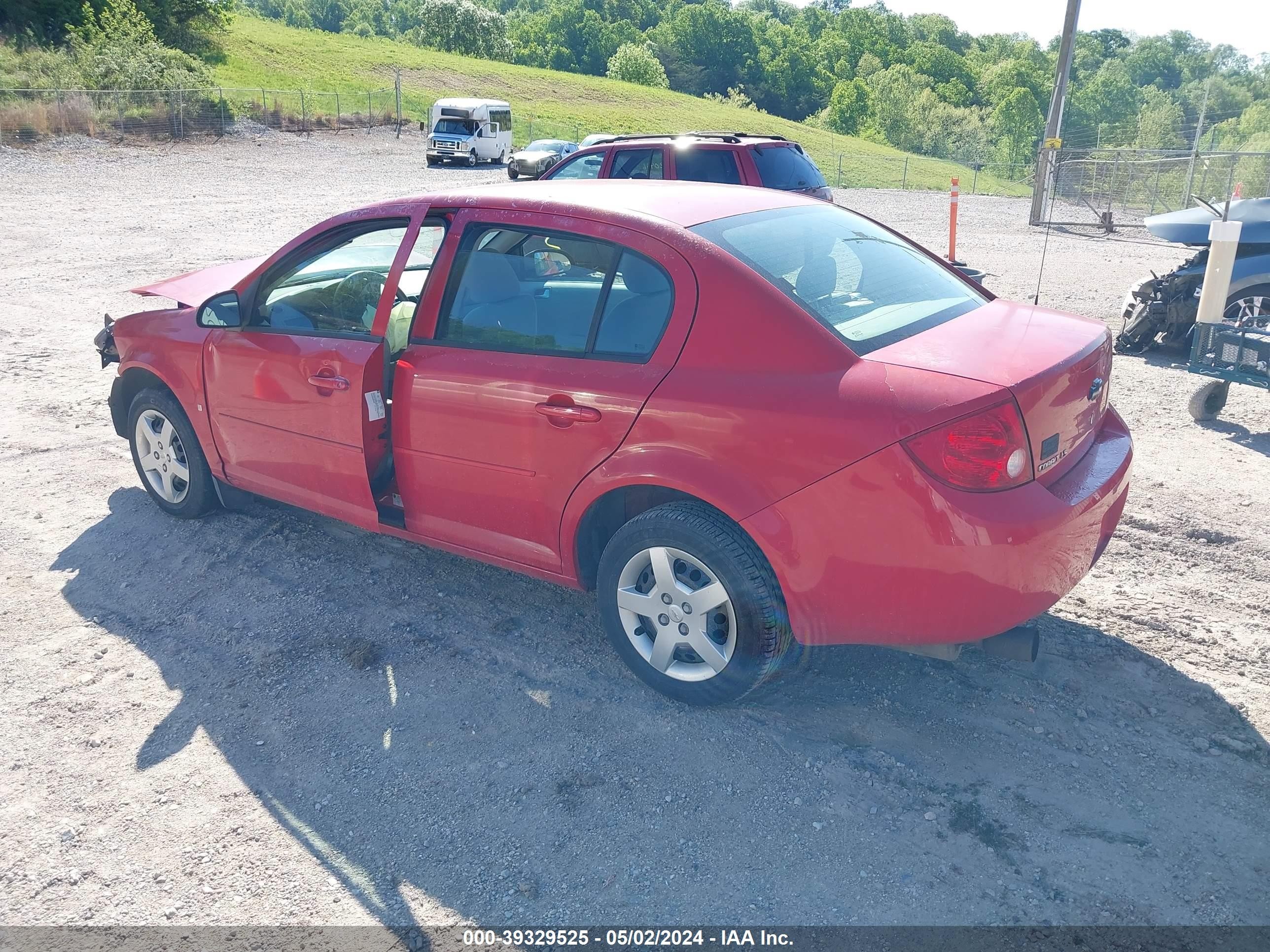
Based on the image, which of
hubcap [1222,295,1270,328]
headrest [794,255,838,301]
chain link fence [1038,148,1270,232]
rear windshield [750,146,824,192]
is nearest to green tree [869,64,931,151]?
chain link fence [1038,148,1270,232]

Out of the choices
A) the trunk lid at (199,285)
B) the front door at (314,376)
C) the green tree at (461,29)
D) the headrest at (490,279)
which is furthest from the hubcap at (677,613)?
the green tree at (461,29)

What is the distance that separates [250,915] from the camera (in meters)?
2.80

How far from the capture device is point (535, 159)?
93.6 ft

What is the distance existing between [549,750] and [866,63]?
12209 centimetres

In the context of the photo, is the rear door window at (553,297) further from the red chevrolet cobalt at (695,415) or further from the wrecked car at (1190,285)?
the wrecked car at (1190,285)

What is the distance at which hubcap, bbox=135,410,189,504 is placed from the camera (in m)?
5.26

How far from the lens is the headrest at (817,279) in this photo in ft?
11.5

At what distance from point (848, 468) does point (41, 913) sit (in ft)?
8.71

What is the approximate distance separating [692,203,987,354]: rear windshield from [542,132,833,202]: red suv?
21.6ft

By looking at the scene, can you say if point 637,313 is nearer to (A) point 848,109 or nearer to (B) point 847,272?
(B) point 847,272

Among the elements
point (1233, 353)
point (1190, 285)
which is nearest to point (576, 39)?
point (1190, 285)

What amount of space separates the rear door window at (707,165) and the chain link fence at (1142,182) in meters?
14.9

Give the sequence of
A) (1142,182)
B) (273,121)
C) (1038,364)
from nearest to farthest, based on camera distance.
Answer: (1038,364) → (1142,182) → (273,121)

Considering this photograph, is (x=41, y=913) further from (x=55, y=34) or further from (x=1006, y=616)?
(x=55, y=34)
